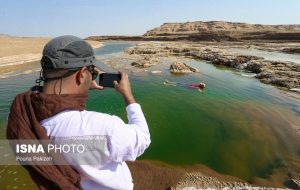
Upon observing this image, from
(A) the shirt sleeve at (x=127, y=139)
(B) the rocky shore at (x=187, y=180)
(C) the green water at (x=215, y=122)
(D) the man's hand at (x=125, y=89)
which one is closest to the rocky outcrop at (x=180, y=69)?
(C) the green water at (x=215, y=122)

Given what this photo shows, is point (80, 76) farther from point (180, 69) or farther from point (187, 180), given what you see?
point (180, 69)

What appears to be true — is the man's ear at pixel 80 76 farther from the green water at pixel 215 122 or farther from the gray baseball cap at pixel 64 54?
the green water at pixel 215 122

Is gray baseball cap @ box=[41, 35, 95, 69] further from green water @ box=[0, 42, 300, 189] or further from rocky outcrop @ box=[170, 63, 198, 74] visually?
rocky outcrop @ box=[170, 63, 198, 74]

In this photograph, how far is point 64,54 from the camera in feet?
6.32

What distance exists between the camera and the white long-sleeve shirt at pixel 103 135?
6.23 ft

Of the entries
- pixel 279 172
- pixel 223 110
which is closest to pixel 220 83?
pixel 223 110

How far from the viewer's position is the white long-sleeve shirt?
1898 mm

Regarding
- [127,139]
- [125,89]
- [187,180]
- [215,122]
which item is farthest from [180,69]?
[127,139]

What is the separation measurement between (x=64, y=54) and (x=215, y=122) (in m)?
11.7

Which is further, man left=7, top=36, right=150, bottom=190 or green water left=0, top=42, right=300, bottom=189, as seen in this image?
green water left=0, top=42, right=300, bottom=189

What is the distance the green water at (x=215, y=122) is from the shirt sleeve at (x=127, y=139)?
278 inches

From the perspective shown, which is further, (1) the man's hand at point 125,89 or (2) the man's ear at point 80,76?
(1) the man's hand at point 125,89

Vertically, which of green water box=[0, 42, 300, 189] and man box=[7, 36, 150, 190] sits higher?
man box=[7, 36, 150, 190]

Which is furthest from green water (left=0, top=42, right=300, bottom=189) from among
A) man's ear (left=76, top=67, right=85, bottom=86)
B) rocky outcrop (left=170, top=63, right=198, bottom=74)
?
man's ear (left=76, top=67, right=85, bottom=86)
